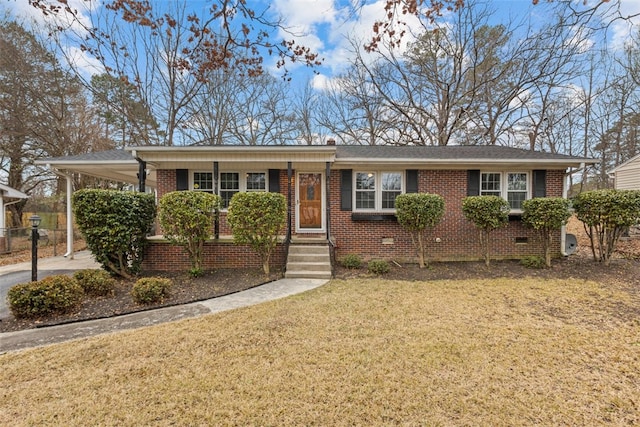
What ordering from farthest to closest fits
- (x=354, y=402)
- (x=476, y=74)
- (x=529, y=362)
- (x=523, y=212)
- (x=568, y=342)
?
(x=476, y=74), (x=523, y=212), (x=568, y=342), (x=529, y=362), (x=354, y=402)

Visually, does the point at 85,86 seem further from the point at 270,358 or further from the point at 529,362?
the point at 529,362

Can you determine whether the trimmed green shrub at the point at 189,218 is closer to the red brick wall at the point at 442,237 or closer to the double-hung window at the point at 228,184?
the double-hung window at the point at 228,184

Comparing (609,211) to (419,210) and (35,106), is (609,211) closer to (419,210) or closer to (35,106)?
(419,210)

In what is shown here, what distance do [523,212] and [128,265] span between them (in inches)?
393

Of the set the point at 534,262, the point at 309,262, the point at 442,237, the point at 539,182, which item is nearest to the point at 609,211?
the point at 539,182

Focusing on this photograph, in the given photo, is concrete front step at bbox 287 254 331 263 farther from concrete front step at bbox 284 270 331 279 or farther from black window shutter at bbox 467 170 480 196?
black window shutter at bbox 467 170 480 196

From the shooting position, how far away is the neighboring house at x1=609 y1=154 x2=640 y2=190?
12156mm

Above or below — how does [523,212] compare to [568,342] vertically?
above

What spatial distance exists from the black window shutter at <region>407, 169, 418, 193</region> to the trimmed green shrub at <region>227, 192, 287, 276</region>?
380cm

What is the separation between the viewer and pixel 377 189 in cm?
811

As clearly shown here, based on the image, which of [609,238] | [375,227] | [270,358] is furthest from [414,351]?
[609,238]

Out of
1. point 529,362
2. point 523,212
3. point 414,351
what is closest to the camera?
point 529,362

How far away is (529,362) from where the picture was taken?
2.87 meters

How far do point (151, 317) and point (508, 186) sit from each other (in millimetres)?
9201
